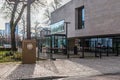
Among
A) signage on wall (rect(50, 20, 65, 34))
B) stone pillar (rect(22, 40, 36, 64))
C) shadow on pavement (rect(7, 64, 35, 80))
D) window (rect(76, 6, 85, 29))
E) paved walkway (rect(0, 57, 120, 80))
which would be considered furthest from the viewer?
signage on wall (rect(50, 20, 65, 34))

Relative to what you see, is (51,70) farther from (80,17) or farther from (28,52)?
(80,17)

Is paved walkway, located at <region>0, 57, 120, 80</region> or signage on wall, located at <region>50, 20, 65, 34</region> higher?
signage on wall, located at <region>50, 20, 65, 34</region>

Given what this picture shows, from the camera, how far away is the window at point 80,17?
163ft

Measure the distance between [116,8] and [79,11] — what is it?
14.9 m

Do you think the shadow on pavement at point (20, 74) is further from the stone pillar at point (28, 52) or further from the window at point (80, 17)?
the window at point (80, 17)

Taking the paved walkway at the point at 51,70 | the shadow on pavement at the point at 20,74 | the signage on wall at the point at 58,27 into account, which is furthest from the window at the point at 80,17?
the shadow on pavement at the point at 20,74

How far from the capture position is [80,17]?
51.2 m

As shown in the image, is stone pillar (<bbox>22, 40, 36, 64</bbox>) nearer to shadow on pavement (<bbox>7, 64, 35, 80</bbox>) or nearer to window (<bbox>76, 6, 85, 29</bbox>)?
shadow on pavement (<bbox>7, 64, 35, 80</bbox>)

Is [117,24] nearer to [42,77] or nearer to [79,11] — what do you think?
[79,11]

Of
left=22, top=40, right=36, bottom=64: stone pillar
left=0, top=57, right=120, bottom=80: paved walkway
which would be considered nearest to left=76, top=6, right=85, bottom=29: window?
left=22, top=40, right=36, bottom=64: stone pillar

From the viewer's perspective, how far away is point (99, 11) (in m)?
42.1

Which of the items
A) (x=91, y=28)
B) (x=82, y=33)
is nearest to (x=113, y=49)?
(x=91, y=28)

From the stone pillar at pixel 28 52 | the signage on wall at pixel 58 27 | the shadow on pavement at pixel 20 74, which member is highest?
the signage on wall at pixel 58 27

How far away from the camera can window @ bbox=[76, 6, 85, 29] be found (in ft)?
163
